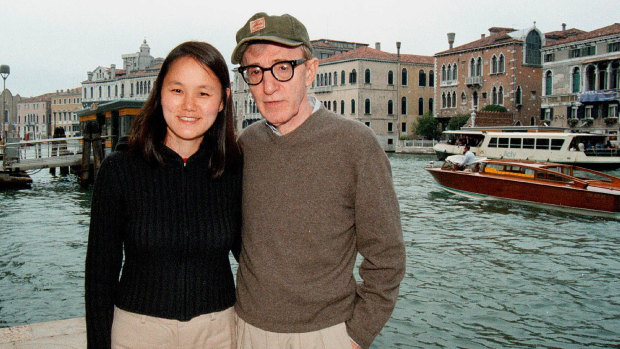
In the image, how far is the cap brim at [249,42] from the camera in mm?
1648

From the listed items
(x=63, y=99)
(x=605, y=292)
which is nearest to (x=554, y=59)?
(x=605, y=292)

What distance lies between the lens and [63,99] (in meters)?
69.7

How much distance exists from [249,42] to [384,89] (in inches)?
1731

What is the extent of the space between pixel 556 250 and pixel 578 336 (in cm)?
373

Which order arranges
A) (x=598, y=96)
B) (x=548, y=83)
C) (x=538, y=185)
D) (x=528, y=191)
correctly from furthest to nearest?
(x=548, y=83), (x=598, y=96), (x=528, y=191), (x=538, y=185)

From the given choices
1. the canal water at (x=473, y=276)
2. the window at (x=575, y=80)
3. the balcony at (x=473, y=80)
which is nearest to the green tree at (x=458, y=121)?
the balcony at (x=473, y=80)

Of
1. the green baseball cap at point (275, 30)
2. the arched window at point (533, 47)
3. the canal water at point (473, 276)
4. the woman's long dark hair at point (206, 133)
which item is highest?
the arched window at point (533, 47)

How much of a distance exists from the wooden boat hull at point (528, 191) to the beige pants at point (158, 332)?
435 inches

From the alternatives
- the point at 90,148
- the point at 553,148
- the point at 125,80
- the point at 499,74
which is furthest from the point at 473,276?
the point at 125,80

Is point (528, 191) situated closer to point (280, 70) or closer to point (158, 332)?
point (280, 70)

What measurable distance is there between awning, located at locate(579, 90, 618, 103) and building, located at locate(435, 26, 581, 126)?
341 centimetres

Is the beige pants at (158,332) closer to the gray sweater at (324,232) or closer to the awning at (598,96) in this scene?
the gray sweater at (324,232)

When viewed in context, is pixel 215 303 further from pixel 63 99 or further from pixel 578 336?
pixel 63 99

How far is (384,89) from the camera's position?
4484 cm
